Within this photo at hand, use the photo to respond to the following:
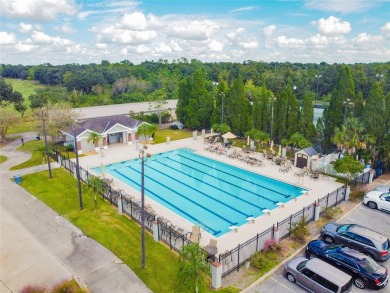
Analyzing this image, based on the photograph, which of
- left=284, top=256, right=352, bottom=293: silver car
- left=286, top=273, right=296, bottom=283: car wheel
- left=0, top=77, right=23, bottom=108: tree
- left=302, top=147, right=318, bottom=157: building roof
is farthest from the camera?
left=0, top=77, right=23, bottom=108: tree

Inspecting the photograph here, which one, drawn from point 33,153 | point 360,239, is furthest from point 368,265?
point 33,153

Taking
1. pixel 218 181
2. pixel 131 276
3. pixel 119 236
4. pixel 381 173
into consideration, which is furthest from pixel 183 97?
pixel 131 276

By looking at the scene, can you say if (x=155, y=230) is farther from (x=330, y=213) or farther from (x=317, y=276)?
(x=330, y=213)

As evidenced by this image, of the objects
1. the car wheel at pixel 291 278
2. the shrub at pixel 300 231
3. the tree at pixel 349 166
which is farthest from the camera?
the tree at pixel 349 166

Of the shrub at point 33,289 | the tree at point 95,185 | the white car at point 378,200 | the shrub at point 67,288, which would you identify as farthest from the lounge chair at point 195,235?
the white car at point 378,200

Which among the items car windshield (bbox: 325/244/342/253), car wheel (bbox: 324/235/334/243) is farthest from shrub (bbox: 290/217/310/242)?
car windshield (bbox: 325/244/342/253)

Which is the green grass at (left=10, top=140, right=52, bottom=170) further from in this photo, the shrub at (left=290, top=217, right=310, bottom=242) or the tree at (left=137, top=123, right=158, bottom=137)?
the shrub at (left=290, top=217, right=310, bottom=242)

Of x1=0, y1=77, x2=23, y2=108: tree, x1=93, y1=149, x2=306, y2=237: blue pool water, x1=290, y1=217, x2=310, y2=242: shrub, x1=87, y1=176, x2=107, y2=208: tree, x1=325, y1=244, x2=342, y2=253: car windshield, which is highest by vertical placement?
x1=0, y1=77, x2=23, y2=108: tree

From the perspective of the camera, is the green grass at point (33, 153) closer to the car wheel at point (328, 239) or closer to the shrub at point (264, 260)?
the shrub at point (264, 260)
